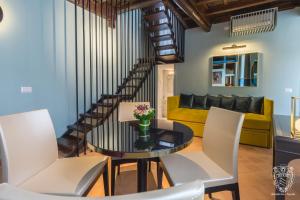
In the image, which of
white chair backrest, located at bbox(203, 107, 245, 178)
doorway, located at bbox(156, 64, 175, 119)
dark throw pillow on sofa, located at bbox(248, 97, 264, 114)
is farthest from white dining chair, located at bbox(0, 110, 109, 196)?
doorway, located at bbox(156, 64, 175, 119)

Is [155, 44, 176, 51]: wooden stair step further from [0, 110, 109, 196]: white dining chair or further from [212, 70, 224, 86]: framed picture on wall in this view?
[0, 110, 109, 196]: white dining chair

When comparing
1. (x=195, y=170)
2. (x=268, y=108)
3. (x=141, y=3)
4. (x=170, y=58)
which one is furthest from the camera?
(x=170, y=58)

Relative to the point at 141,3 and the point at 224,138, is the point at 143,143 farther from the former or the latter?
the point at 141,3

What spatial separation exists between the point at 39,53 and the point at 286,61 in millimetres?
4981

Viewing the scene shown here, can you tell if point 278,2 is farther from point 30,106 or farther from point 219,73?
point 30,106

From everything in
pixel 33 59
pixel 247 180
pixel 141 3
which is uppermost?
pixel 141 3

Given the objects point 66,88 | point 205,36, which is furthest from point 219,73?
point 66,88

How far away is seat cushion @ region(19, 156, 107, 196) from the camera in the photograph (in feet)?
3.93

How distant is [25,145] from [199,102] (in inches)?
170

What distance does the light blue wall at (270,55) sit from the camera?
13.9ft

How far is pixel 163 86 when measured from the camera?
7.30 metres

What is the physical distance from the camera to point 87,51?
427 cm

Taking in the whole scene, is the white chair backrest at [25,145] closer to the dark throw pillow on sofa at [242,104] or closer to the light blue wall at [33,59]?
the light blue wall at [33,59]

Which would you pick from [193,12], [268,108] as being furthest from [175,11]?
[268,108]
